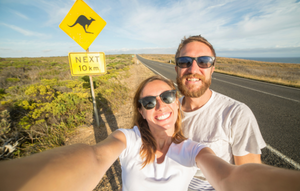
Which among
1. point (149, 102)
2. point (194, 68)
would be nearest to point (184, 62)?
point (194, 68)

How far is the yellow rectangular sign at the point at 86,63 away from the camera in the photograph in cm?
279

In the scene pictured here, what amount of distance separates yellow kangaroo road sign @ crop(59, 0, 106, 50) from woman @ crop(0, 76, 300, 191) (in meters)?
2.34

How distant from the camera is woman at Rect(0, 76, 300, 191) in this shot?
49 cm

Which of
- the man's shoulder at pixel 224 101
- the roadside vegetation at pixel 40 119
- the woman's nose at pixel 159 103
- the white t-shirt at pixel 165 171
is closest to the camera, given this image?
the white t-shirt at pixel 165 171

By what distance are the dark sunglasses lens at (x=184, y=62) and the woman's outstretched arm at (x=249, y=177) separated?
1.25 metres

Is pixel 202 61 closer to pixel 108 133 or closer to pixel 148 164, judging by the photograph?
pixel 148 164

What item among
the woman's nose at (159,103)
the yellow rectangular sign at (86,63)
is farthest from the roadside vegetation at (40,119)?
the woman's nose at (159,103)

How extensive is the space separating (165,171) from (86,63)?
299 cm

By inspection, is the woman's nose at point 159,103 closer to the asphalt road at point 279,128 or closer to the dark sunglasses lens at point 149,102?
the dark sunglasses lens at point 149,102

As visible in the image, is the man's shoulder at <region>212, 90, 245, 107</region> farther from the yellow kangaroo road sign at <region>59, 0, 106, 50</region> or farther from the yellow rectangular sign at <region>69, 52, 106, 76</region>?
the yellow kangaroo road sign at <region>59, 0, 106, 50</region>

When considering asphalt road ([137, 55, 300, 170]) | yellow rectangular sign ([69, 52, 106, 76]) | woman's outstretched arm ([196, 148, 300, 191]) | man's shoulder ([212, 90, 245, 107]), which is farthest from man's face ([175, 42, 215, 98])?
yellow rectangular sign ([69, 52, 106, 76])

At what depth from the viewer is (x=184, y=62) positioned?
1751 mm

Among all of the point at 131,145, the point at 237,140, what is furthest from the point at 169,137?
the point at 237,140

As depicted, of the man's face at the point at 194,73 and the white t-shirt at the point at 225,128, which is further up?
the man's face at the point at 194,73
